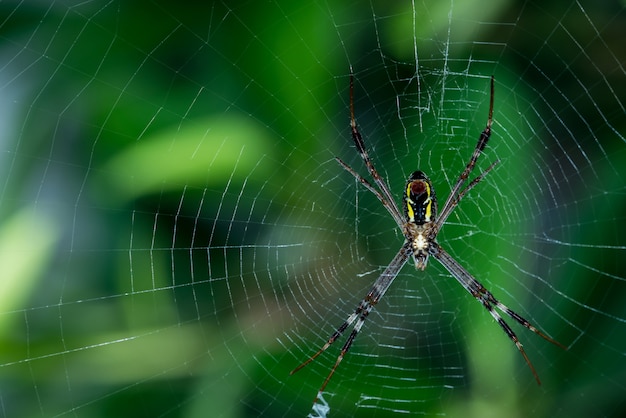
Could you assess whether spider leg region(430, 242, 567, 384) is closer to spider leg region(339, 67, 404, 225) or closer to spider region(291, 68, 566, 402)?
spider region(291, 68, 566, 402)

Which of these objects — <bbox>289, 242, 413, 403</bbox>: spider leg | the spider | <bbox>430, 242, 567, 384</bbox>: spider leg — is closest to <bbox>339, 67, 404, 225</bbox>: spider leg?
the spider

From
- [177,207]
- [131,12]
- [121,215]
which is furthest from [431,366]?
[131,12]

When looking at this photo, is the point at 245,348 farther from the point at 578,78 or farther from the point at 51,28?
the point at 578,78

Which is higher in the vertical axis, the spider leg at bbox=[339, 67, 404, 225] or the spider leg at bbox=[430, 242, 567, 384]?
the spider leg at bbox=[339, 67, 404, 225]

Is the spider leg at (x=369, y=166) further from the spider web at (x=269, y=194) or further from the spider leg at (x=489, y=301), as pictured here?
the spider leg at (x=489, y=301)

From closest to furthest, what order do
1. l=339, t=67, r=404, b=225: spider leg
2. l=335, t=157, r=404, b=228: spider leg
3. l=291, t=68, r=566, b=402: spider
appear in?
l=339, t=67, r=404, b=225: spider leg < l=335, t=157, r=404, b=228: spider leg < l=291, t=68, r=566, b=402: spider

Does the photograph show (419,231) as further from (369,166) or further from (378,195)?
(369,166)

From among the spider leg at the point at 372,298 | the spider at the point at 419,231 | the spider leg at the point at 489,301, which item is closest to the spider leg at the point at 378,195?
the spider at the point at 419,231
